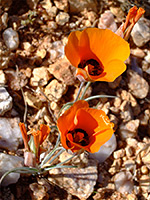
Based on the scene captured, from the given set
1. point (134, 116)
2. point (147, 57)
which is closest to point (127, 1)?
point (147, 57)

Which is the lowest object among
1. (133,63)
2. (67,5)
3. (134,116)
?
(134,116)

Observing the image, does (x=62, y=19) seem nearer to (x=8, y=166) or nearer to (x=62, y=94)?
(x=62, y=94)

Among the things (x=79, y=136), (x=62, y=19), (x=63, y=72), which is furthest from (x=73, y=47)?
(x=62, y=19)

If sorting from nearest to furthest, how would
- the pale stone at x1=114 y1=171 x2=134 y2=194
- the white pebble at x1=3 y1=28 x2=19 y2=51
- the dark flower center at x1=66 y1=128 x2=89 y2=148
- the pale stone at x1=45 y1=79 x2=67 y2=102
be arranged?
the dark flower center at x1=66 y1=128 x2=89 y2=148 → the pale stone at x1=114 y1=171 x2=134 y2=194 → the pale stone at x1=45 y1=79 x2=67 y2=102 → the white pebble at x1=3 y1=28 x2=19 y2=51

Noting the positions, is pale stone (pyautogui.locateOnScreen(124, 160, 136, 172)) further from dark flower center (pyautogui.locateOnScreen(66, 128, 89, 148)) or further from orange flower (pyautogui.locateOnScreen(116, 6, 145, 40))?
orange flower (pyautogui.locateOnScreen(116, 6, 145, 40))

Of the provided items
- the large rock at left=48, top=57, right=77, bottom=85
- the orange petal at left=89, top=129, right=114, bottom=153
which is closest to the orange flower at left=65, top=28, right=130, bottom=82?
the orange petal at left=89, top=129, right=114, bottom=153

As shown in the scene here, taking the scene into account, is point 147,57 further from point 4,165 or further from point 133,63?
point 4,165
